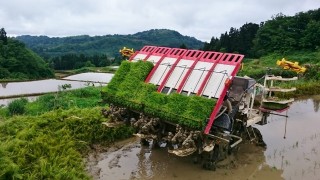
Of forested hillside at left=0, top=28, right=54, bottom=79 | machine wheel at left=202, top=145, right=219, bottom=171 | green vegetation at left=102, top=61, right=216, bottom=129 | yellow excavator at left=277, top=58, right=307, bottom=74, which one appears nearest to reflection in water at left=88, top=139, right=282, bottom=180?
machine wheel at left=202, top=145, right=219, bottom=171

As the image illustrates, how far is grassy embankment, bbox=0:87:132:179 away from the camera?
790 centimetres

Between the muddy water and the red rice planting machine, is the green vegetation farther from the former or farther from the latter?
the muddy water

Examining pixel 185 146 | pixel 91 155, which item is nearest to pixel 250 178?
pixel 185 146

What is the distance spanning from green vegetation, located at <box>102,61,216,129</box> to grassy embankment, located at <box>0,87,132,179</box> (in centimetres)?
195

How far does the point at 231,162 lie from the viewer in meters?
10.5

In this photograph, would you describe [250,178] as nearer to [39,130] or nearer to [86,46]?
[39,130]

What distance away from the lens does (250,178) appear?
9.55 meters

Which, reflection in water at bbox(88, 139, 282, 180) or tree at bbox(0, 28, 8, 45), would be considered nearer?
reflection in water at bbox(88, 139, 282, 180)

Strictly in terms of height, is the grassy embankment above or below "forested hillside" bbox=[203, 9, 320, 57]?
below

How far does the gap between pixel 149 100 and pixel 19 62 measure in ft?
148

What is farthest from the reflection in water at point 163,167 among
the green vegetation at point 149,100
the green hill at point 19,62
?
the green hill at point 19,62

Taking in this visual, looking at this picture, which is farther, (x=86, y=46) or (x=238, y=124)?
(x=86, y=46)

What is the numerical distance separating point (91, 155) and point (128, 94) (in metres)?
2.68

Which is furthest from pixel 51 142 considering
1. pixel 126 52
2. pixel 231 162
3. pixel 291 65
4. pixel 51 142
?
pixel 291 65
